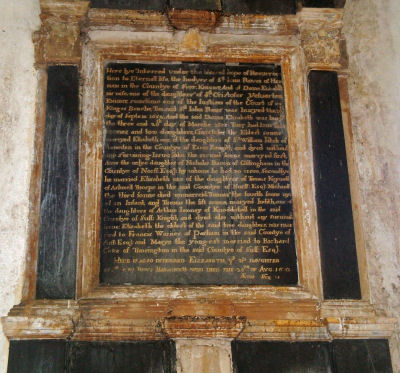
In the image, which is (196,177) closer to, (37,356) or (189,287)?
(189,287)

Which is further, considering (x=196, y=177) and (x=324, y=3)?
(x=324, y=3)

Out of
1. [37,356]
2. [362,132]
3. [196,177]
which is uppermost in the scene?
[362,132]

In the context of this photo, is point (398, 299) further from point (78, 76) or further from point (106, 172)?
point (78, 76)

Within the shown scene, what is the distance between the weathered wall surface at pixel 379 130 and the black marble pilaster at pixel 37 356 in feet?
9.69

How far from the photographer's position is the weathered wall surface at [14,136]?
437 cm

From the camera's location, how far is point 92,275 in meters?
4.27

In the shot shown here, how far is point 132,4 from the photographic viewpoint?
4.96m

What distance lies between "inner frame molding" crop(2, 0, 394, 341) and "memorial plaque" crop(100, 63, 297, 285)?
0.10m

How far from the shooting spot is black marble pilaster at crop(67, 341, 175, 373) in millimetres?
3943

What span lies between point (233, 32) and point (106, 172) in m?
2.06

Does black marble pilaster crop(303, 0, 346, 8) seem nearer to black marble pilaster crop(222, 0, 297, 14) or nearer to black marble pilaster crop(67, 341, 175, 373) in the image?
black marble pilaster crop(222, 0, 297, 14)

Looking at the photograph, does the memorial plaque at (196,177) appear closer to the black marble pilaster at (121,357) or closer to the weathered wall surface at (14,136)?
the black marble pilaster at (121,357)

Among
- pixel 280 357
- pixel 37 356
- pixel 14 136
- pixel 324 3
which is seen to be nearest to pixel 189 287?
pixel 280 357

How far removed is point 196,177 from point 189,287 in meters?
1.07
